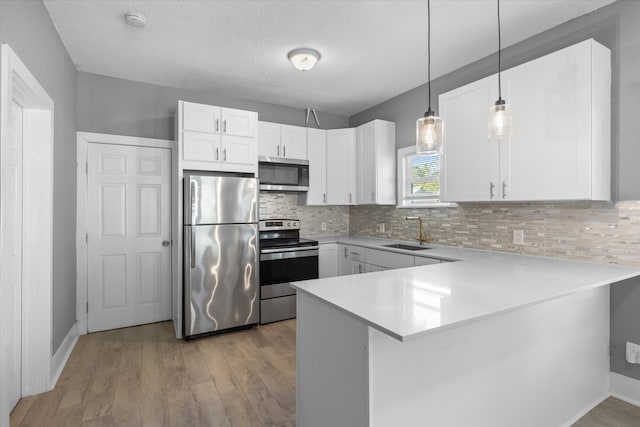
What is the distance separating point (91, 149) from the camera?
3.39 metres

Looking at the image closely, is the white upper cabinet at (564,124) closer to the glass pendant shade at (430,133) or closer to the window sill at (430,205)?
the window sill at (430,205)

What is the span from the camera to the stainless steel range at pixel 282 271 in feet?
12.0

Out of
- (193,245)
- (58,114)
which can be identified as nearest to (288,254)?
(193,245)

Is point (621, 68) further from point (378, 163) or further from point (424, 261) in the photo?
point (378, 163)

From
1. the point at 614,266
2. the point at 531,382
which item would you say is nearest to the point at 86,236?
the point at 531,382

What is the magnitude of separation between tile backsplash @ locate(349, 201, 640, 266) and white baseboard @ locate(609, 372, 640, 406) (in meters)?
0.77

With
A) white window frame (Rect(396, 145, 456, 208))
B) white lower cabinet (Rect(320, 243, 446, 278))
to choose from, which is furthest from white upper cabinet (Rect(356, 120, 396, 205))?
white lower cabinet (Rect(320, 243, 446, 278))

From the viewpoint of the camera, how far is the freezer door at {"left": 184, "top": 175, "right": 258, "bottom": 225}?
10.5 feet

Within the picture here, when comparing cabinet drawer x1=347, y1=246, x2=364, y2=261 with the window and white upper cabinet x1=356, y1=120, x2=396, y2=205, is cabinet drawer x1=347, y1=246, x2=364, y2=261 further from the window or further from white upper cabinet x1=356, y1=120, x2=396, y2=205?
the window

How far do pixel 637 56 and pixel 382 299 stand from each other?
2.36m

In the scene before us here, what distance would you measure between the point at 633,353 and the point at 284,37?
331cm

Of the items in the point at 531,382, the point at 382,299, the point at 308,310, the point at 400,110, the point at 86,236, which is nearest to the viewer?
the point at 382,299

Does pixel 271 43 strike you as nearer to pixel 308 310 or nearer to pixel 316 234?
pixel 308 310

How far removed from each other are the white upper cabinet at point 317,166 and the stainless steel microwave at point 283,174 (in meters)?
0.10
